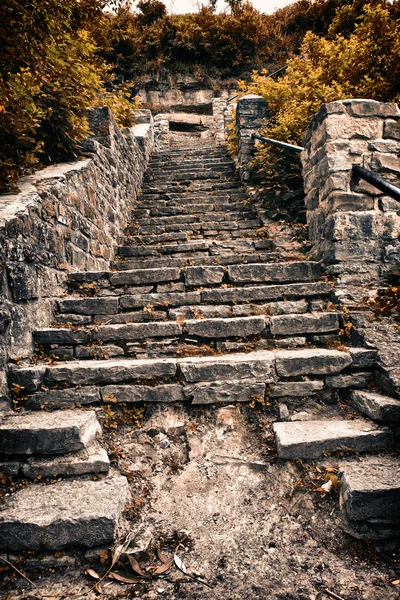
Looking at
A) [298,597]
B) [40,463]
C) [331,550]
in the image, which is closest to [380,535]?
[331,550]

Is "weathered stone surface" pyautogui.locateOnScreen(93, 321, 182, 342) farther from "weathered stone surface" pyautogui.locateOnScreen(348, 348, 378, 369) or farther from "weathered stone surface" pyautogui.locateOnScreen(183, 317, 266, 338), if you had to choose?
"weathered stone surface" pyautogui.locateOnScreen(348, 348, 378, 369)

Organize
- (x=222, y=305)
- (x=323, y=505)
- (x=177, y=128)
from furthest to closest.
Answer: (x=177, y=128), (x=222, y=305), (x=323, y=505)

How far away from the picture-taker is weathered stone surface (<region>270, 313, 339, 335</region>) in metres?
2.68

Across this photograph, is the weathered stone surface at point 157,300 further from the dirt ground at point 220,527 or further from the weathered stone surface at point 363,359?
A: the weathered stone surface at point 363,359

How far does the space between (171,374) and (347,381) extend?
1222 mm

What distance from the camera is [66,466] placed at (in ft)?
6.28

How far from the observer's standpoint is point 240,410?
2.24 m

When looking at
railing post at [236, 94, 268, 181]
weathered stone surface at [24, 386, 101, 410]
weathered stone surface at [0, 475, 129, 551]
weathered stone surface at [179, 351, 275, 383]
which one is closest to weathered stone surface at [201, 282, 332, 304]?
weathered stone surface at [179, 351, 275, 383]

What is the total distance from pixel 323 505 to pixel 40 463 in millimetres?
1604

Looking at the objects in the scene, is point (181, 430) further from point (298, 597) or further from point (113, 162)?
point (113, 162)

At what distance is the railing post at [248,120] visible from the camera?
243 inches

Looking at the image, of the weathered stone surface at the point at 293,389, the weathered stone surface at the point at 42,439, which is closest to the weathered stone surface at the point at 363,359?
the weathered stone surface at the point at 293,389

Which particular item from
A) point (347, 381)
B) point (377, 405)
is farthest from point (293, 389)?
point (377, 405)

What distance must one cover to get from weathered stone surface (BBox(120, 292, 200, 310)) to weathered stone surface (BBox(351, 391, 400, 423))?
5.06 feet
